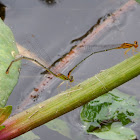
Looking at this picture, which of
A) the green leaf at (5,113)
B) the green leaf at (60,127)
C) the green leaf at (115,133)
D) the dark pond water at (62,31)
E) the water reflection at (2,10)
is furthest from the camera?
the water reflection at (2,10)

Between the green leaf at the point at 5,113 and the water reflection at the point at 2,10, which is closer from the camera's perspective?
the green leaf at the point at 5,113

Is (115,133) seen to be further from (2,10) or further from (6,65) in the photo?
(2,10)

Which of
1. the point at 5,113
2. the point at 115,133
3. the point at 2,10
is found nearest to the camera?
the point at 5,113

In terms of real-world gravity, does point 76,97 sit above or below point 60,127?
above

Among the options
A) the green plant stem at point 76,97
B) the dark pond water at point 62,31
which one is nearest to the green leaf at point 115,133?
the dark pond water at point 62,31

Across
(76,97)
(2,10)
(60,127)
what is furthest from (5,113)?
(2,10)

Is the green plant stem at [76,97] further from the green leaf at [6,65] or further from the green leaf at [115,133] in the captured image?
the green leaf at [115,133]
